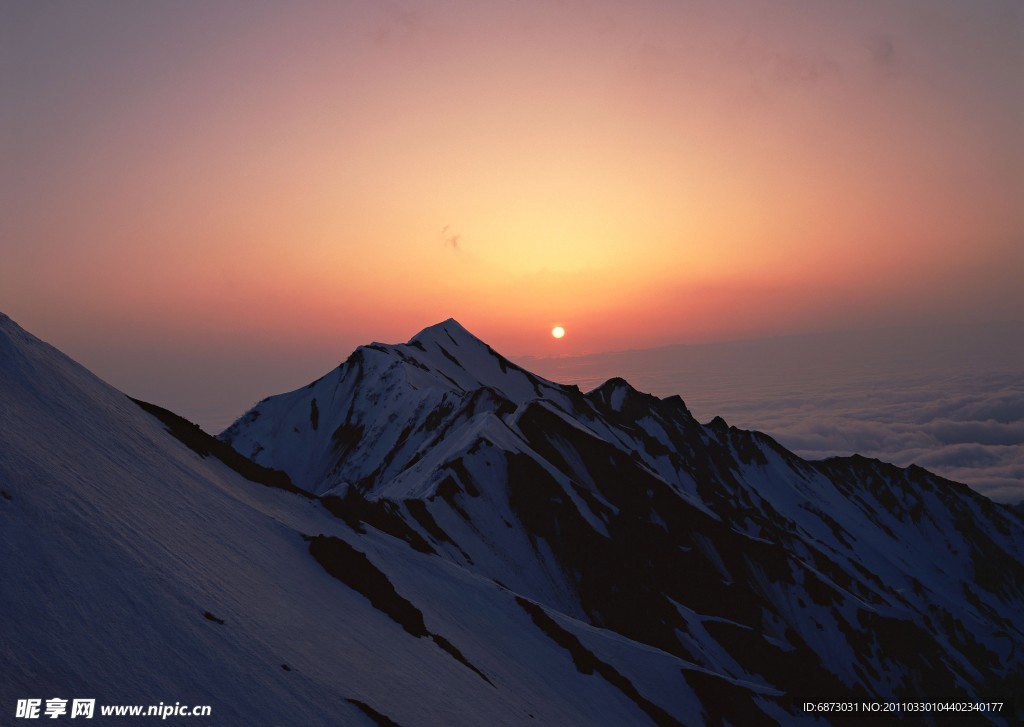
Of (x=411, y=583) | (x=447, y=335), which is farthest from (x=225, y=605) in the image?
(x=447, y=335)

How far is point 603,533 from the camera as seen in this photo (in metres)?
86.5

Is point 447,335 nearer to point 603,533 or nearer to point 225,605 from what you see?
point 603,533

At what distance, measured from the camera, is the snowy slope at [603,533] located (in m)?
76.6

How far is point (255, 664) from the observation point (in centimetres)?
2450

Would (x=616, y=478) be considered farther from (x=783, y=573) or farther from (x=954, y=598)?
(x=954, y=598)

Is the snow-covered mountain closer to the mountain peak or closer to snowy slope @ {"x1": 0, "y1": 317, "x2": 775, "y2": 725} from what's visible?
snowy slope @ {"x1": 0, "y1": 317, "x2": 775, "y2": 725}

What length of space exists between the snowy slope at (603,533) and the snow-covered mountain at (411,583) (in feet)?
1.34

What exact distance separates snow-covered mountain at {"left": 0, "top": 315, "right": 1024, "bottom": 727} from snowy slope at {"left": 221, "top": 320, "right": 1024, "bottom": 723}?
0.41m

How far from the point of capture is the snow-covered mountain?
912 inches

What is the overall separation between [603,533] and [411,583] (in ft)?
138

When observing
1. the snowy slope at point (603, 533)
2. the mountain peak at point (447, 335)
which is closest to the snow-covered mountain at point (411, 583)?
the snowy slope at point (603, 533)

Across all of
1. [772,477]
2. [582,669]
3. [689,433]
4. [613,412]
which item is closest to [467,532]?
[582,669]

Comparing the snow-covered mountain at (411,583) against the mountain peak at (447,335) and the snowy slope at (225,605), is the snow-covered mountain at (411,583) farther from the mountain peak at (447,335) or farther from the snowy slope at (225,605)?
the mountain peak at (447,335)

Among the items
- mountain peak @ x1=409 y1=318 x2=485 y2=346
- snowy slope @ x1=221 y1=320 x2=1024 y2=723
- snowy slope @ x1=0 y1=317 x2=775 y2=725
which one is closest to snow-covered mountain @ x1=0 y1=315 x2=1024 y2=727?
snowy slope @ x1=0 y1=317 x2=775 y2=725
